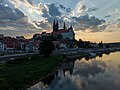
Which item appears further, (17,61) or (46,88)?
(17,61)

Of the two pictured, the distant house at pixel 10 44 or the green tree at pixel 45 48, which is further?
the distant house at pixel 10 44

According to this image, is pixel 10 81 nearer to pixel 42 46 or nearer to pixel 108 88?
pixel 108 88

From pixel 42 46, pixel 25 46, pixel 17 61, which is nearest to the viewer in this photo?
pixel 17 61

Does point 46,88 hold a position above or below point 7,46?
below

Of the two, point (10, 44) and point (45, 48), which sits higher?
point (10, 44)

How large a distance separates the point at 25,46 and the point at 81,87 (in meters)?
134

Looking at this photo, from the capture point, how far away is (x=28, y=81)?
1855 inches

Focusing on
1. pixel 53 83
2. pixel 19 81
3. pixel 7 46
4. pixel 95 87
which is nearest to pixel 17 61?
pixel 53 83

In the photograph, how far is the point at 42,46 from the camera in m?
94.1

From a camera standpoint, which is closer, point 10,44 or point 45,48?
point 45,48

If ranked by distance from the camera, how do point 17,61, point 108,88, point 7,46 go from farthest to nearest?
1. point 7,46
2. point 17,61
3. point 108,88

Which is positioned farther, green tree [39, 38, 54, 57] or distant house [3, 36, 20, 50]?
distant house [3, 36, 20, 50]

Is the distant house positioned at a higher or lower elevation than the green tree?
higher

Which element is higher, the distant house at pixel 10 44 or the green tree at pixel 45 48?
the distant house at pixel 10 44
